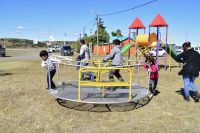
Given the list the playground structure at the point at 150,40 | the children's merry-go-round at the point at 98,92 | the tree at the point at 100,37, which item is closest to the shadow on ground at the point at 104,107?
the children's merry-go-round at the point at 98,92

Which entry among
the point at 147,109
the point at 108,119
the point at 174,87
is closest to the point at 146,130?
the point at 108,119

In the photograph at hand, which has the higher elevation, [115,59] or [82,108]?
[115,59]

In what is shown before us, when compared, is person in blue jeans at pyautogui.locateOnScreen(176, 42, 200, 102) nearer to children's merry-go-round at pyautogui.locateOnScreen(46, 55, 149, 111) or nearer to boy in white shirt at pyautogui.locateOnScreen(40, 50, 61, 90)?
children's merry-go-round at pyautogui.locateOnScreen(46, 55, 149, 111)

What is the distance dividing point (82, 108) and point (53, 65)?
189 cm

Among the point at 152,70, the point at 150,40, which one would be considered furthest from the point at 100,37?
the point at 152,70

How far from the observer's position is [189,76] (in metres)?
8.05

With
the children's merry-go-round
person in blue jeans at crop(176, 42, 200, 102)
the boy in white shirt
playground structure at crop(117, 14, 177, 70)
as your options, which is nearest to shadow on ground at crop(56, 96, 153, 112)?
the children's merry-go-round

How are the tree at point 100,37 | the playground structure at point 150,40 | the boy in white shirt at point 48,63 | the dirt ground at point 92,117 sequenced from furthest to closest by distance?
the tree at point 100,37 → the playground structure at point 150,40 → the boy in white shirt at point 48,63 → the dirt ground at point 92,117

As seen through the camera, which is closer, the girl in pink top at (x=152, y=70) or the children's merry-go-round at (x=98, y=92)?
the children's merry-go-round at (x=98, y=92)

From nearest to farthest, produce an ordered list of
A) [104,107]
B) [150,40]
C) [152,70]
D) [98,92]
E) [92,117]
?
[92,117], [104,107], [98,92], [152,70], [150,40]

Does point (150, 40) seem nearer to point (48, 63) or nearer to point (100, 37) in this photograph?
point (48, 63)

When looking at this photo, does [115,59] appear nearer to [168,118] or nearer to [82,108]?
[82,108]

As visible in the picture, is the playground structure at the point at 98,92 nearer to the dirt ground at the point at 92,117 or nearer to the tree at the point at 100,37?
the dirt ground at the point at 92,117

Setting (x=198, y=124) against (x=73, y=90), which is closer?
(x=198, y=124)
